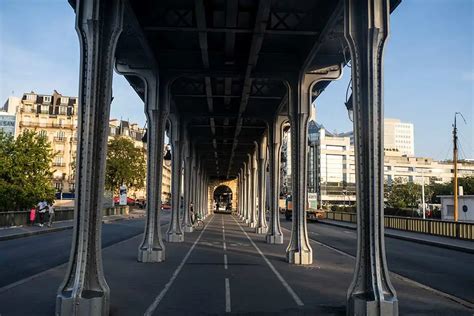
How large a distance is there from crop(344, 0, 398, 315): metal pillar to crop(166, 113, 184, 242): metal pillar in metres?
17.2

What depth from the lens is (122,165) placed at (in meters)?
71.9

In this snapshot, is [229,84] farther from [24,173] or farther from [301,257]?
[24,173]

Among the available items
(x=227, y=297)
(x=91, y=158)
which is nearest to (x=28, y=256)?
(x=227, y=297)

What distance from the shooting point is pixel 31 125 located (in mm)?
104688

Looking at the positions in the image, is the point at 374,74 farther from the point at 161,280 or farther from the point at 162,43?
the point at 162,43

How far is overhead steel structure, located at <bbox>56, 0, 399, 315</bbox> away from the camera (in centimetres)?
842

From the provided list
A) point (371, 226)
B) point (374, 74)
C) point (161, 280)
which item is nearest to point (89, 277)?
point (161, 280)

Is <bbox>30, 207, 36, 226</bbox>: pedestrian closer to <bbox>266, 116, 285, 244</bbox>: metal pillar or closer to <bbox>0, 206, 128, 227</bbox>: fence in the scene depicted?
<bbox>0, 206, 128, 227</bbox>: fence

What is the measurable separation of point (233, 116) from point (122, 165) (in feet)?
160

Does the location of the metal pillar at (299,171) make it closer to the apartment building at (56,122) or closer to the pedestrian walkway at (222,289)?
the pedestrian walkway at (222,289)

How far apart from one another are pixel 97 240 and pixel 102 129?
208 cm

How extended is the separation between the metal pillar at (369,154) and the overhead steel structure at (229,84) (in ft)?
0.06

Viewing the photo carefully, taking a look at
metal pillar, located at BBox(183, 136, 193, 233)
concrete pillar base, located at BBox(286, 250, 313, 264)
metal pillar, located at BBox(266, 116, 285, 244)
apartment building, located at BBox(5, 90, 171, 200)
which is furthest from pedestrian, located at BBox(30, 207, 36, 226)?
apartment building, located at BBox(5, 90, 171, 200)

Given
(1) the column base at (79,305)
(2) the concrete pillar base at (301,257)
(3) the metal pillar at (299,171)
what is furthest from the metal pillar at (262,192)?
(1) the column base at (79,305)
